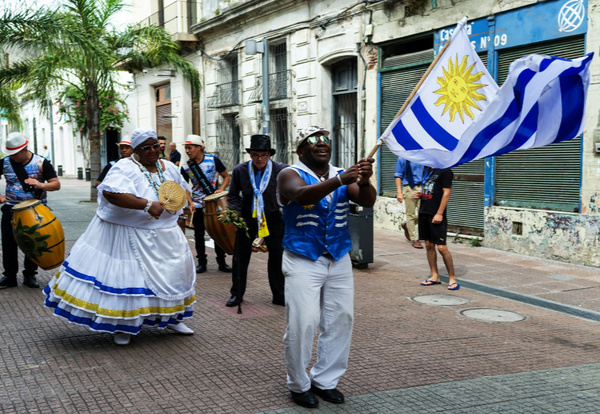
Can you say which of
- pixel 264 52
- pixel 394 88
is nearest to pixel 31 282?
pixel 394 88

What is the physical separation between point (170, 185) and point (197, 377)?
1.70 metres

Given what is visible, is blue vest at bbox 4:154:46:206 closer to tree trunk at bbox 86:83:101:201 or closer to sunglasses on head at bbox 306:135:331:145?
sunglasses on head at bbox 306:135:331:145

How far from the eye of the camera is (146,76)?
2722cm

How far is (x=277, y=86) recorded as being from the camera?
18766 mm

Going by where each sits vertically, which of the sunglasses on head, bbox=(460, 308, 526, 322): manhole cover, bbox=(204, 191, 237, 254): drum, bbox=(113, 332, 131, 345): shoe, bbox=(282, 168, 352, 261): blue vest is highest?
the sunglasses on head

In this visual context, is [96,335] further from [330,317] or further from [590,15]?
[590,15]

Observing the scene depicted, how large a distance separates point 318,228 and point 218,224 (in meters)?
3.83

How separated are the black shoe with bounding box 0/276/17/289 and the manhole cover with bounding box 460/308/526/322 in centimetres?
532

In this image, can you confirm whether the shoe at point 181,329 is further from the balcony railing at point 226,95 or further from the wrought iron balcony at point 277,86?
the balcony railing at point 226,95

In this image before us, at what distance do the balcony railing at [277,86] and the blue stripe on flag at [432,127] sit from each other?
13.6 metres

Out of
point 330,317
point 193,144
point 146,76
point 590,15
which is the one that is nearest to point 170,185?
point 330,317

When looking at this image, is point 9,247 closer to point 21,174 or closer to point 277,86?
point 21,174

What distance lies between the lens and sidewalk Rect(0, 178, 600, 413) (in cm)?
443

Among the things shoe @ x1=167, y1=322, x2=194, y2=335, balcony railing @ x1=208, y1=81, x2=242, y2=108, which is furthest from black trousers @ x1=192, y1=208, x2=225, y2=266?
balcony railing @ x1=208, y1=81, x2=242, y2=108
